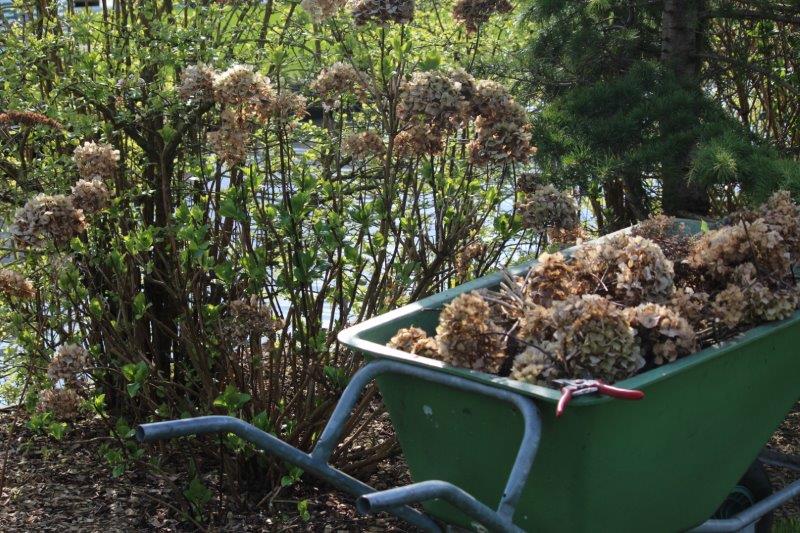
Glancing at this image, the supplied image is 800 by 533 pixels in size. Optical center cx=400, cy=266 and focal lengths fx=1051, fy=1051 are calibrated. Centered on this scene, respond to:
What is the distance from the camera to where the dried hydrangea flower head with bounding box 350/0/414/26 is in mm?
2668

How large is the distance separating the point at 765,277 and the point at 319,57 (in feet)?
6.32

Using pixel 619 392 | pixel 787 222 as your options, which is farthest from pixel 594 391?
pixel 787 222

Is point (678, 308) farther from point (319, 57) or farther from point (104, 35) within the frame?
point (104, 35)

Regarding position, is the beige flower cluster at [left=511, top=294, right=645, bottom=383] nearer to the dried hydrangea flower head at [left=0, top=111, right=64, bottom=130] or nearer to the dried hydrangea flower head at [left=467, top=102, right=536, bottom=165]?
the dried hydrangea flower head at [left=467, top=102, right=536, bottom=165]

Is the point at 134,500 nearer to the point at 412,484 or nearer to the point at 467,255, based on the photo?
the point at 467,255

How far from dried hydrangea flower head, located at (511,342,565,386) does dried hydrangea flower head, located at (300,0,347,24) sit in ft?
3.71

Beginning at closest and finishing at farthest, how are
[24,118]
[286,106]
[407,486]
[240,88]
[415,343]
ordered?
[407,486], [415,343], [240,88], [286,106], [24,118]

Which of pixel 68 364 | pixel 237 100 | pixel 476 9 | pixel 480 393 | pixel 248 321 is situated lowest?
pixel 68 364

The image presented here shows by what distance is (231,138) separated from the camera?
8.77 ft

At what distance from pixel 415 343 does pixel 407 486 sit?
2.09 feet

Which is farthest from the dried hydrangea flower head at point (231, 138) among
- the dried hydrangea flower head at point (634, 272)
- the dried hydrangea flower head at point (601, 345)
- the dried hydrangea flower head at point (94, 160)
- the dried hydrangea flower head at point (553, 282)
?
the dried hydrangea flower head at point (601, 345)

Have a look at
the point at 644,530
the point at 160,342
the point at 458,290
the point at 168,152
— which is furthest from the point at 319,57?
the point at 644,530

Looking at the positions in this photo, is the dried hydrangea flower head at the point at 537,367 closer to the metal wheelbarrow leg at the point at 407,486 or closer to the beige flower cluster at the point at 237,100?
the metal wheelbarrow leg at the point at 407,486

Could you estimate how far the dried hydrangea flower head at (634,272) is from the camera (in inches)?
87.7
